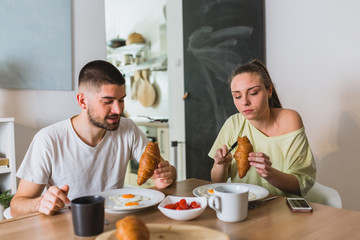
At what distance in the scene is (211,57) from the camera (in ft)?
11.2

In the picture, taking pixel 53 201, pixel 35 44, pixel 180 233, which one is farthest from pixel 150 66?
pixel 180 233

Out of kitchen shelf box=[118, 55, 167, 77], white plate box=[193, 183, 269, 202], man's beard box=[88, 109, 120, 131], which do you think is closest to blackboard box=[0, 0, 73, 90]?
man's beard box=[88, 109, 120, 131]

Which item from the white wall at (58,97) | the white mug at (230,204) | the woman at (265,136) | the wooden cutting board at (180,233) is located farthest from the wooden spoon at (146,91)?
the wooden cutting board at (180,233)

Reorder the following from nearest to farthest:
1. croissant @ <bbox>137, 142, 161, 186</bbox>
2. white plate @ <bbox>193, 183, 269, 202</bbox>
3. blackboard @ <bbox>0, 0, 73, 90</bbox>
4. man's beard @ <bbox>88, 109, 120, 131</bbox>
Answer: white plate @ <bbox>193, 183, 269, 202</bbox> → croissant @ <bbox>137, 142, 161, 186</bbox> → man's beard @ <bbox>88, 109, 120, 131</bbox> → blackboard @ <bbox>0, 0, 73, 90</bbox>

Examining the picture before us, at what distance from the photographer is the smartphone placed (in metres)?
1.16

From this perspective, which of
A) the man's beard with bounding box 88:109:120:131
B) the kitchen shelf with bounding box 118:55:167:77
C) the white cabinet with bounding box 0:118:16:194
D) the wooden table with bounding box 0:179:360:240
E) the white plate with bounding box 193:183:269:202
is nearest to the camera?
the wooden table with bounding box 0:179:360:240

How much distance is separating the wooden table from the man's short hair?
664 millimetres

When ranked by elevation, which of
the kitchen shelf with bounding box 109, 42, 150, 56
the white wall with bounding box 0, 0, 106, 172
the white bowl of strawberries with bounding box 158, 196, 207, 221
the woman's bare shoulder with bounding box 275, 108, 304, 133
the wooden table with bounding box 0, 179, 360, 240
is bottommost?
the wooden table with bounding box 0, 179, 360, 240

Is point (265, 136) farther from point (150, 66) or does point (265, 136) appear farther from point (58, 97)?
point (150, 66)

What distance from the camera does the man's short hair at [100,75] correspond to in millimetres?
1600

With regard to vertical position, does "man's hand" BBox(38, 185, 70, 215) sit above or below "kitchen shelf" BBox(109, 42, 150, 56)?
below

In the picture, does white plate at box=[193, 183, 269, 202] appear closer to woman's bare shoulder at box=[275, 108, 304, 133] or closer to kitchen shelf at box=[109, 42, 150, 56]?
woman's bare shoulder at box=[275, 108, 304, 133]

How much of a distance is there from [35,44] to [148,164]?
1510mm

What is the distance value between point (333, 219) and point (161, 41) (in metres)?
4.09
